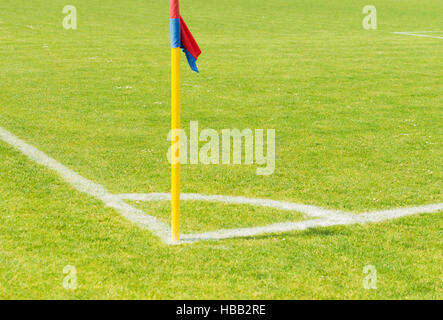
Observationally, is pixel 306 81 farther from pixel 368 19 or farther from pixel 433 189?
pixel 368 19

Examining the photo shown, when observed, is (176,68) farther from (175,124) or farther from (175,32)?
(175,124)

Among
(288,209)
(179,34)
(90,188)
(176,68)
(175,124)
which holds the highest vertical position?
(179,34)

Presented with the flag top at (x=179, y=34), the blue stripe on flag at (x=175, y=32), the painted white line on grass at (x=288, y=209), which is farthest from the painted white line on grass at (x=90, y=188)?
the blue stripe on flag at (x=175, y=32)

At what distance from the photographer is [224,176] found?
7027 millimetres

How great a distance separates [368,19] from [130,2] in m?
16.3

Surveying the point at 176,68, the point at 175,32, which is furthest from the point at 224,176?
the point at 175,32

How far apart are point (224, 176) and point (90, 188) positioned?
151 centimetres

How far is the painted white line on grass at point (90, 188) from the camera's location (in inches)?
217

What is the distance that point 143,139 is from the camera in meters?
8.55

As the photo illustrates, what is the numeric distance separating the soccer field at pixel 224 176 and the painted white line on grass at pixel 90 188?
0.04 m

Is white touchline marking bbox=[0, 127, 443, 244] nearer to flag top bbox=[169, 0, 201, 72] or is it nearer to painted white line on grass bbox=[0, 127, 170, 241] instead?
painted white line on grass bbox=[0, 127, 170, 241]

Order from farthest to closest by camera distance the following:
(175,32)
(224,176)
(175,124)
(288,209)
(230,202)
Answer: (224,176) < (230,202) < (288,209) < (175,124) < (175,32)

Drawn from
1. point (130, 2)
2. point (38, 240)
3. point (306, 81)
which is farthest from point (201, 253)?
point (130, 2)

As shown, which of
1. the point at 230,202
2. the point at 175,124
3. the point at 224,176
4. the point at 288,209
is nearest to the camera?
the point at 175,124
